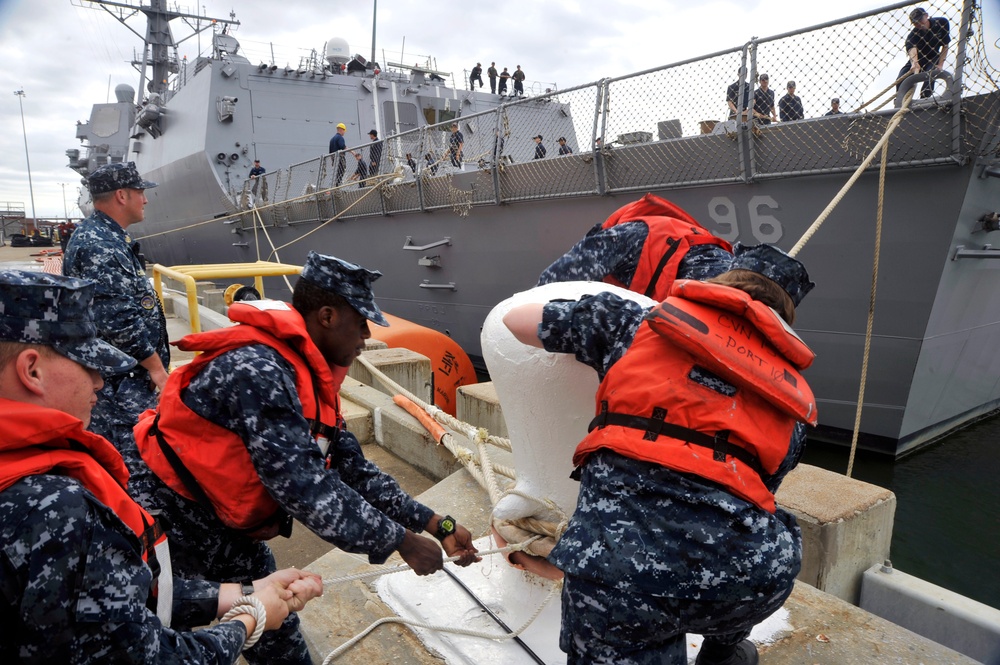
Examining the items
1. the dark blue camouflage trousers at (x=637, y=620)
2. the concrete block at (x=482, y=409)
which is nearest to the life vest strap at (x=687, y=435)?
the dark blue camouflage trousers at (x=637, y=620)

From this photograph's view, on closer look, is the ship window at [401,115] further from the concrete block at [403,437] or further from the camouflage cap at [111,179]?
the camouflage cap at [111,179]

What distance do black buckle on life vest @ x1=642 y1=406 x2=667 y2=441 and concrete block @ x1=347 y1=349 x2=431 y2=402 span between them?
447cm

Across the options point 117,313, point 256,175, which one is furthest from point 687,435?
point 256,175

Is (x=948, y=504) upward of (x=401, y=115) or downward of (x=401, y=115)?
downward

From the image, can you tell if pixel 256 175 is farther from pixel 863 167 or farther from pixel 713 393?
pixel 713 393

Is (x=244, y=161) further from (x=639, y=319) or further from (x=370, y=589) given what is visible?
(x=639, y=319)

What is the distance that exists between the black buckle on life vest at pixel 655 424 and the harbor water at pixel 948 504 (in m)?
4.64

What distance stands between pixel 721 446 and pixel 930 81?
495 cm

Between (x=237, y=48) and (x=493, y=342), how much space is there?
1595 cm

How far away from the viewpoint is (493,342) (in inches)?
83.9

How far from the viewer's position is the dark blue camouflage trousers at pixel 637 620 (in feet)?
4.76

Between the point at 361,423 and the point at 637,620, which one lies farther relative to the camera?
the point at 361,423

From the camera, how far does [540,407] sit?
84.0 inches

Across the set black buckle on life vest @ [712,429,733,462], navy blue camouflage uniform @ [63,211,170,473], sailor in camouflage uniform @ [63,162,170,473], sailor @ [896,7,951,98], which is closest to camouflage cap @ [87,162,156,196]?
sailor in camouflage uniform @ [63,162,170,473]
